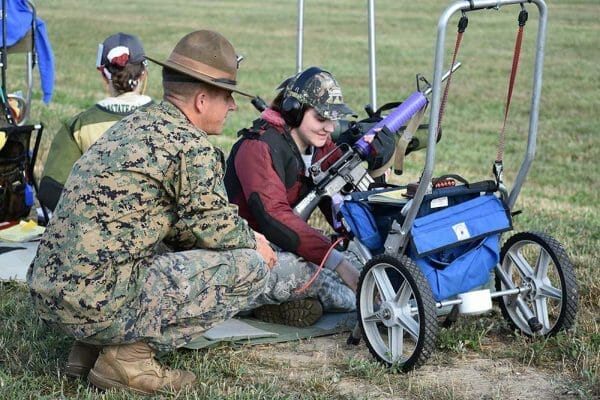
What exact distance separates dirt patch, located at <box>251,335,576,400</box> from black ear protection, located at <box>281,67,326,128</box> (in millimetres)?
1239

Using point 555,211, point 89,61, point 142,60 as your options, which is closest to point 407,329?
point 142,60

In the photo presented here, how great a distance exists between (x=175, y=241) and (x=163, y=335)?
0.42 meters

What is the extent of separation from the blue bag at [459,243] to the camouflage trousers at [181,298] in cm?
84

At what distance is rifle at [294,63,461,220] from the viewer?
5.72 metres

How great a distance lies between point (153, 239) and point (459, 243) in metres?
1.49

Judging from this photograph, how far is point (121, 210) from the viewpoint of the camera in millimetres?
4273

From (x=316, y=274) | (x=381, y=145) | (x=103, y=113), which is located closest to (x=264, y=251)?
(x=316, y=274)

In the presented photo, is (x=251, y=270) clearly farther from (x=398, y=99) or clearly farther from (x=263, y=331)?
(x=398, y=99)

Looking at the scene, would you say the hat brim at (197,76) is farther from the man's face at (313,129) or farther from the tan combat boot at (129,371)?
the man's face at (313,129)

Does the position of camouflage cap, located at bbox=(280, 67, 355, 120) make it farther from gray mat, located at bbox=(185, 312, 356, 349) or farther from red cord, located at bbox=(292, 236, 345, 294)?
gray mat, located at bbox=(185, 312, 356, 349)

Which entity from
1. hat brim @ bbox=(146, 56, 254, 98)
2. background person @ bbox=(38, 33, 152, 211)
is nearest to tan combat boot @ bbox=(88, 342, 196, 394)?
hat brim @ bbox=(146, 56, 254, 98)

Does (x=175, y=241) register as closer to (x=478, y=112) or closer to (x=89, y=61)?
(x=478, y=112)

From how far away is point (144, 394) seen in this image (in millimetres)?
4543

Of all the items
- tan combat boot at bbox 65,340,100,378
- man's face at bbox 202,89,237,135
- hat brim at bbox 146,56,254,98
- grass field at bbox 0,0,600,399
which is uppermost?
hat brim at bbox 146,56,254,98
